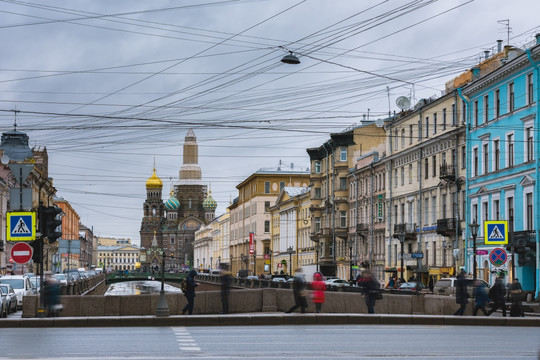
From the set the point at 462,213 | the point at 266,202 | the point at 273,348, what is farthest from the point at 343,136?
the point at 273,348

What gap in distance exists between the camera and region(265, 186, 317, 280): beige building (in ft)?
381

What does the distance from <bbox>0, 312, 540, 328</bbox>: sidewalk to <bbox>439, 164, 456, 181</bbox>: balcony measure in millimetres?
35292

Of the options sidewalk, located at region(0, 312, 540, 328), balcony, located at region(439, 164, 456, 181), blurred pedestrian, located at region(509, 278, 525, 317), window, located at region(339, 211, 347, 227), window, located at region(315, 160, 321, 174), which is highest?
window, located at region(315, 160, 321, 174)

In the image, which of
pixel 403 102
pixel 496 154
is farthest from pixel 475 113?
pixel 403 102

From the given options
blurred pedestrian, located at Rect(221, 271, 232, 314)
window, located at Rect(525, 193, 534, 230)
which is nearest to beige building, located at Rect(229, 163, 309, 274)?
window, located at Rect(525, 193, 534, 230)

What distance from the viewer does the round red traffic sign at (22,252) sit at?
99.7 feet

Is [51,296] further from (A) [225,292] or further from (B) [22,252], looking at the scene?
(A) [225,292]

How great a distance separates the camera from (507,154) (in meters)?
57.4

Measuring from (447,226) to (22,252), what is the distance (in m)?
40.0

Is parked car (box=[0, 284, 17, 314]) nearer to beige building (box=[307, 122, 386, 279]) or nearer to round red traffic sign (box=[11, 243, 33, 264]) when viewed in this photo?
round red traffic sign (box=[11, 243, 33, 264])

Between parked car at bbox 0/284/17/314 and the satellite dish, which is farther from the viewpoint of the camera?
the satellite dish

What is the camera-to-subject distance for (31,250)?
30500mm

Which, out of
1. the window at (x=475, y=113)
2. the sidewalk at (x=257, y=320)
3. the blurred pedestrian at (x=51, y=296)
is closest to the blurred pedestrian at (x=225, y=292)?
the blurred pedestrian at (x=51, y=296)

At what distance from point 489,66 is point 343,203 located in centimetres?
3770
